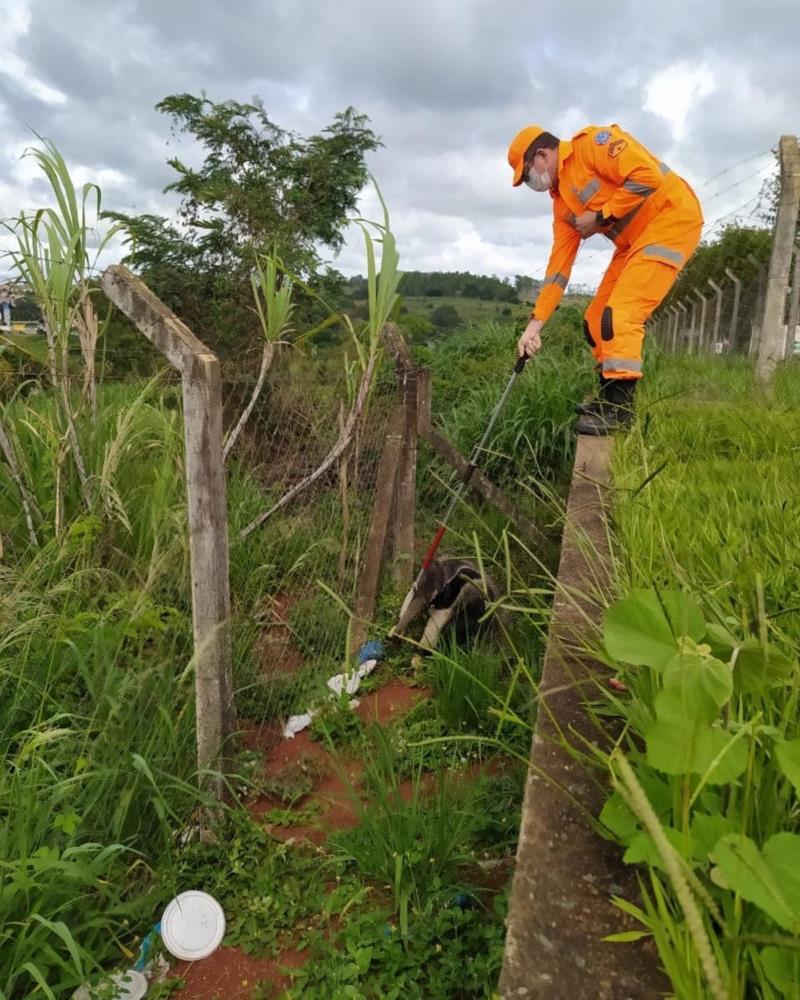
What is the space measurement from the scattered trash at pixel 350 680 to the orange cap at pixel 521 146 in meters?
2.92

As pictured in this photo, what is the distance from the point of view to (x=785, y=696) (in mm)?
1052

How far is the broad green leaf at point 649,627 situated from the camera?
3.07 feet

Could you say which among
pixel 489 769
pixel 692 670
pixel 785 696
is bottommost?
pixel 489 769

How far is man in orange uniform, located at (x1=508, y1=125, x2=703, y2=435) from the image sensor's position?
3875mm

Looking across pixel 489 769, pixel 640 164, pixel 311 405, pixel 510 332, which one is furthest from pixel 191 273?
pixel 489 769

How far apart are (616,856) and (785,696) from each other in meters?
0.35

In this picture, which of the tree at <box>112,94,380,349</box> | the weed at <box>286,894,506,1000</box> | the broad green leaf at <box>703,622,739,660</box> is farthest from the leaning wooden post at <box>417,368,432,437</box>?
the tree at <box>112,94,380,349</box>

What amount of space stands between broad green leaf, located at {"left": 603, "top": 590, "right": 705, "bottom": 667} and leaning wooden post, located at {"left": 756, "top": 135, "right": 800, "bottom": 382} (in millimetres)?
5917

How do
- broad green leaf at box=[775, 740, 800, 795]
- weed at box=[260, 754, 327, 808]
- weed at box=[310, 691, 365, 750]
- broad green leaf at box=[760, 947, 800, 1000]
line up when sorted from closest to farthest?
1. broad green leaf at box=[760, 947, 800, 1000]
2. broad green leaf at box=[775, 740, 800, 795]
3. weed at box=[260, 754, 327, 808]
4. weed at box=[310, 691, 365, 750]

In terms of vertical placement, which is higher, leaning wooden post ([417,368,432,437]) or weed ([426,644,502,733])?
leaning wooden post ([417,368,432,437])

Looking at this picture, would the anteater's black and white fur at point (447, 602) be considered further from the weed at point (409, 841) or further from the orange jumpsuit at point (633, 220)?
the orange jumpsuit at point (633, 220)

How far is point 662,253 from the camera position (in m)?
3.90

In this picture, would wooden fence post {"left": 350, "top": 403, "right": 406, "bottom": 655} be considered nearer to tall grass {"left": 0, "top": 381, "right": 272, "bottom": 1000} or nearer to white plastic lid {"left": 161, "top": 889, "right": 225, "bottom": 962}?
tall grass {"left": 0, "top": 381, "right": 272, "bottom": 1000}

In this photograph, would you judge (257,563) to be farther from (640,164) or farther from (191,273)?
(191,273)
